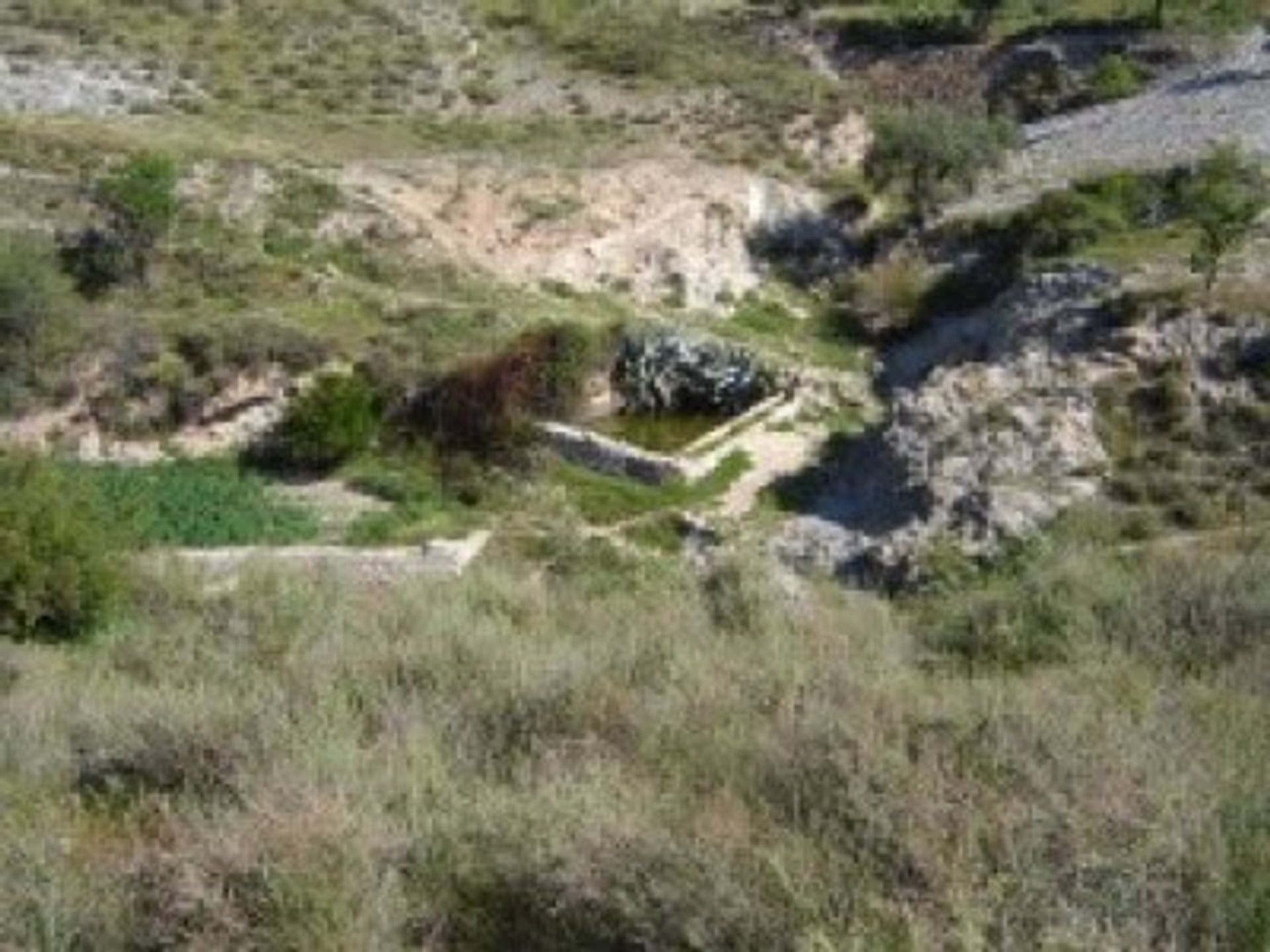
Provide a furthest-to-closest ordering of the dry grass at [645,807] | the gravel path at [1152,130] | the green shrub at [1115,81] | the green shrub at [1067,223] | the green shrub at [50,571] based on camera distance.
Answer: the green shrub at [1115,81]
the gravel path at [1152,130]
the green shrub at [1067,223]
the green shrub at [50,571]
the dry grass at [645,807]

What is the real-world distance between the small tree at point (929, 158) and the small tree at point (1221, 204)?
259 inches

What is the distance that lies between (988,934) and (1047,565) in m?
8.11

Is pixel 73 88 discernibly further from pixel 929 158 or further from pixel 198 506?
pixel 929 158

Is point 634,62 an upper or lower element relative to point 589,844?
upper

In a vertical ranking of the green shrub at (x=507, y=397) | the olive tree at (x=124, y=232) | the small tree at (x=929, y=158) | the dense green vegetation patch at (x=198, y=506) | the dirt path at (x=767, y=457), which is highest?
the small tree at (x=929, y=158)

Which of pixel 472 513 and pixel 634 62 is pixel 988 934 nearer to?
pixel 472 513

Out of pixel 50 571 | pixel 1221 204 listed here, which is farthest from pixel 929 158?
pixel 50 571

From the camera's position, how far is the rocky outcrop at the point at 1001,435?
2425 cm

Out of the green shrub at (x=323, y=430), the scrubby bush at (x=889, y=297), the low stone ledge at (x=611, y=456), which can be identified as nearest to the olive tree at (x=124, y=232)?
the green shrub at (x=323, y=430)

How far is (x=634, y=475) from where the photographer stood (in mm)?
28250

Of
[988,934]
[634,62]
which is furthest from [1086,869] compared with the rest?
[634,62]

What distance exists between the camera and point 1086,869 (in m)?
5.98

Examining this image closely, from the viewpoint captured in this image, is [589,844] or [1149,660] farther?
[1149,660]

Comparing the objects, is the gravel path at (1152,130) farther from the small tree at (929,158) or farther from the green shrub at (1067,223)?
the green shrub at (1067,223)
